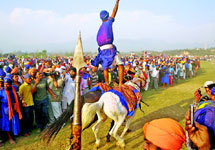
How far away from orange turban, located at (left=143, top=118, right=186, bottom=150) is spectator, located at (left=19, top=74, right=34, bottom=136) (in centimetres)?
436

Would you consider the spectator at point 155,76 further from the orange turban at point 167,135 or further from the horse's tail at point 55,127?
the orange turban at point 167,135

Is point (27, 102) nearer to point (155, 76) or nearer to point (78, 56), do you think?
point (78, 56)

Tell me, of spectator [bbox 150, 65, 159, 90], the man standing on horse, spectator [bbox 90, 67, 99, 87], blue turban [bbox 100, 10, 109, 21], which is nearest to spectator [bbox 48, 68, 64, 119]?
the man standing on horse

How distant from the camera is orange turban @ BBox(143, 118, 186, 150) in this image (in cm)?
157

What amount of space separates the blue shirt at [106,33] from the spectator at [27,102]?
2398mm

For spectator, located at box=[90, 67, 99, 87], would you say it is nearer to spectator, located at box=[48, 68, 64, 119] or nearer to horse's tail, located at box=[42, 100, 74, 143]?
spectator, located at box=[48, 68, 64, 119]

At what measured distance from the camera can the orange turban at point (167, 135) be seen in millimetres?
1570

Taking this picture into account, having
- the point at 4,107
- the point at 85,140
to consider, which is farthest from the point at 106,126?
the point at 4,107

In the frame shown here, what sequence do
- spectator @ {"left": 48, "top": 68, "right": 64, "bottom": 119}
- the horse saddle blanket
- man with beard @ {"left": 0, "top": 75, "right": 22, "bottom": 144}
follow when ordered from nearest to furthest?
the horse saddle blanket, man with beard @ {"left": 0, "top": 75, "right": 22, "bottom": 144}, spectator @ {"left": 48, "top": 68, "right": 64, "bottom": 119}

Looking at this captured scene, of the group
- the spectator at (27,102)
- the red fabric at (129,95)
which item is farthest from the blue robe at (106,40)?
the spectator at (27,102)

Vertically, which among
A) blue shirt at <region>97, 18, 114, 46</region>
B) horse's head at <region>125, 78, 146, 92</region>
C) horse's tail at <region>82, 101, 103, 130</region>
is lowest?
horse's tail at <region>82, 101, 103, 130</region>

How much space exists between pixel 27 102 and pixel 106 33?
3053 millimetres

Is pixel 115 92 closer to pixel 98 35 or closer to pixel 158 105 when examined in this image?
pixel 98 35

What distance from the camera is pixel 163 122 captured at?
164 cm
